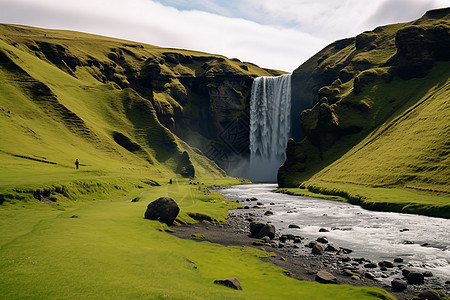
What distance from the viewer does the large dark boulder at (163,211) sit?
2767 cm

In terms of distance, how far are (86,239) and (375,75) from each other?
407 feet

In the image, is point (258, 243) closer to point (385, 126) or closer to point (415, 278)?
point (415, 278)

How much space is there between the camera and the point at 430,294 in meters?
14.5

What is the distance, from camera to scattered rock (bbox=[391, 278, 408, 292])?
16.1 meters

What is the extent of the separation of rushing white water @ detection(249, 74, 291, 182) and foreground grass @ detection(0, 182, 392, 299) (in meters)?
131

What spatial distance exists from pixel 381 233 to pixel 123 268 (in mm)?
26588

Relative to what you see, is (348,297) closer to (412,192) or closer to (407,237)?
(407,237)

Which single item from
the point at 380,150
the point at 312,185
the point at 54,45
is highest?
the point at 54,45

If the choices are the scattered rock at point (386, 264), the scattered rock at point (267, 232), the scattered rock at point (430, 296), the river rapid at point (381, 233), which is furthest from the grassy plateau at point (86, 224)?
the river rapid at point (381, 233)

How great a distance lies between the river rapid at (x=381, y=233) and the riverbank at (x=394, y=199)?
2.27 metres

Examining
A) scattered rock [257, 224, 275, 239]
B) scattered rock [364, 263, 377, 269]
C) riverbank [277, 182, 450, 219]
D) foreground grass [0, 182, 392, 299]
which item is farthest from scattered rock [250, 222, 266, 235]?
riverbank [277, 182, 450, 219]

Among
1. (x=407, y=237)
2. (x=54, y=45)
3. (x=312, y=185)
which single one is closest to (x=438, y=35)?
(x=312, y=185)

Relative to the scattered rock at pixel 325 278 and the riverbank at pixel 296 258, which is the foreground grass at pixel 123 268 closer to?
the scattered rock at pixel 325 278

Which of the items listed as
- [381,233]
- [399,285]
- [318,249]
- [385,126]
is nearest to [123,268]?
[399,285]
